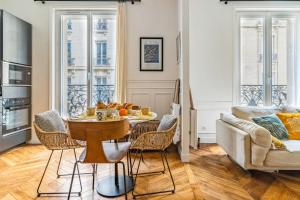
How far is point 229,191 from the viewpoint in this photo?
2279 mm

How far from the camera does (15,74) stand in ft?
12.2

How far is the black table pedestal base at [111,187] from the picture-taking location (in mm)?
2180

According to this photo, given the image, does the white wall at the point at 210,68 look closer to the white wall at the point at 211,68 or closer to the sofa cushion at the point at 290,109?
the white wall at the point at 211,68

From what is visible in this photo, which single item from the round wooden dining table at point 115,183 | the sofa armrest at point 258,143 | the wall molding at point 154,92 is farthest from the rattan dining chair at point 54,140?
the wall molding at point 154,92

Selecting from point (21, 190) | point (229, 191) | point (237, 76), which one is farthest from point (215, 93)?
point (21, 190)

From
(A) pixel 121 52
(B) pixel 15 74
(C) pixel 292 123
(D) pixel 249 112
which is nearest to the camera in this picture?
Result: (C) pixel 292 123

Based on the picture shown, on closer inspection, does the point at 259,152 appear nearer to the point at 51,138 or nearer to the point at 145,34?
the point at 51,138

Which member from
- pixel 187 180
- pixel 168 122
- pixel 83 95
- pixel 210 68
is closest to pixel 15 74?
pixel 83 95

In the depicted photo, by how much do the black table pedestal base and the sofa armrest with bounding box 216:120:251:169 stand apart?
139 centimetres

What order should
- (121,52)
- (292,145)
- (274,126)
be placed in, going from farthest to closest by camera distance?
(121,52) < (274,126) < (292,145)

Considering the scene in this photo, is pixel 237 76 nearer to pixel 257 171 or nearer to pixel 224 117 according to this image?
pixel 224 117

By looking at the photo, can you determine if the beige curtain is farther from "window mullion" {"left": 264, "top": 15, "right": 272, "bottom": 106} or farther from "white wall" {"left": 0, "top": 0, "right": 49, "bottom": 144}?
"window mullion" {"left": 264, "top": 15, "right": 272, "bottom": 106}

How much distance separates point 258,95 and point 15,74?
476 centimetres

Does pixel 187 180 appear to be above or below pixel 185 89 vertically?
below
